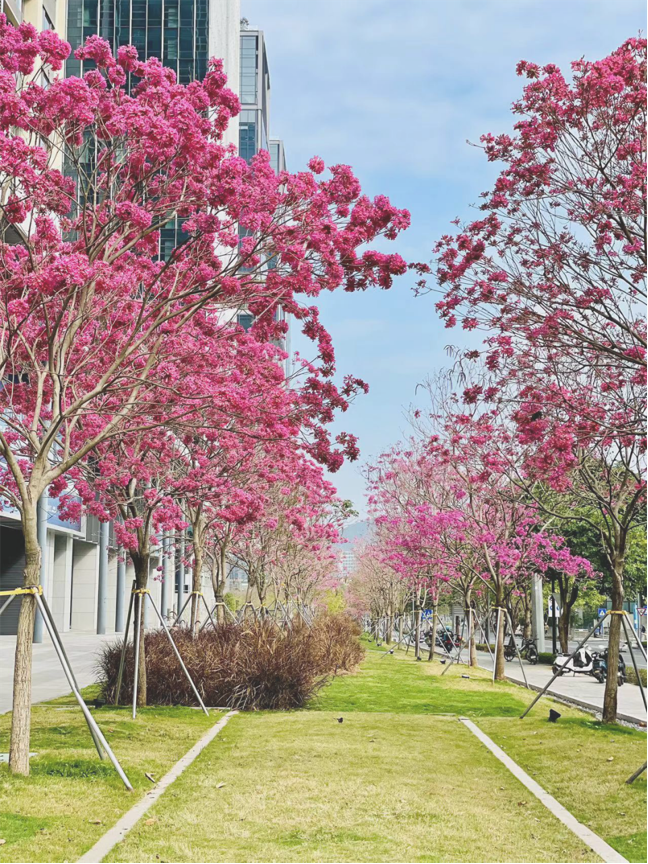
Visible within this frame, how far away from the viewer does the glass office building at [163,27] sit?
53.3 metres

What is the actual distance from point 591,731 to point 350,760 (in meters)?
2.98

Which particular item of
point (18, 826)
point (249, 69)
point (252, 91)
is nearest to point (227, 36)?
point (252, 91)

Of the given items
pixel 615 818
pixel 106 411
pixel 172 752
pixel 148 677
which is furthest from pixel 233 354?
pixel 615 818

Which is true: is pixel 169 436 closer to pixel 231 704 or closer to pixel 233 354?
pixel 233 354

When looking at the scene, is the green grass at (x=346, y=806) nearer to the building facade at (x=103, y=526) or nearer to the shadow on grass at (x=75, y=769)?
the shadow on grass at (x=75, y=769)

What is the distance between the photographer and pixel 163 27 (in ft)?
177

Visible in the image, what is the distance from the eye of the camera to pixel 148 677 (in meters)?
13.4

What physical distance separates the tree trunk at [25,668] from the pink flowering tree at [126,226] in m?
0.01

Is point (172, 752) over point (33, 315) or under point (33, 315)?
under

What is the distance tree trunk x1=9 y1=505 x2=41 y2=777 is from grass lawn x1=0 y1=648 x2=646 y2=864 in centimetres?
28

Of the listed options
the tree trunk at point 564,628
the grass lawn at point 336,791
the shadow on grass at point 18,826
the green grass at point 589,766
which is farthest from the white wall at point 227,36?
the shadow on grass at point 18,826

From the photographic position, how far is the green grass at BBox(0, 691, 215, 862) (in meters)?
5.81

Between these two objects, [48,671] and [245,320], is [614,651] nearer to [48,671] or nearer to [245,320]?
[48,671]

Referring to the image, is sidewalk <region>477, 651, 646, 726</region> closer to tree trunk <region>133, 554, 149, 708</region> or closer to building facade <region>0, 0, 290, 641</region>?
tree trunk <region>133, 554, 149, 708</region>
